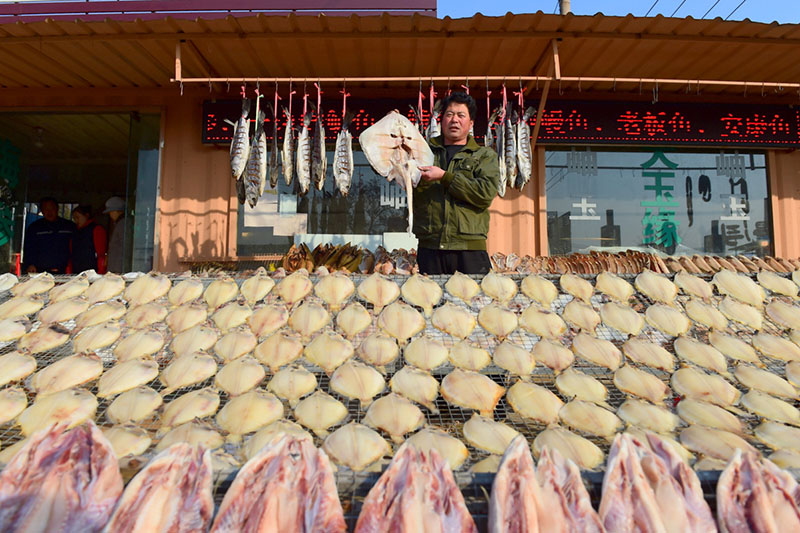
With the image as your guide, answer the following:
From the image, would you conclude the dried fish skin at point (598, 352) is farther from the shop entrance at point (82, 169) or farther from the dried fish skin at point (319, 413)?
the shop entrance at point (82, 169)

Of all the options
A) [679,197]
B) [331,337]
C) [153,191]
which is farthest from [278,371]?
[679,197]

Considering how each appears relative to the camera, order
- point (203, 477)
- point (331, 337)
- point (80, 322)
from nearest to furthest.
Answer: point (203, 477) → point (331, 337) → point (80, 322)

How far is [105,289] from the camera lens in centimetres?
165

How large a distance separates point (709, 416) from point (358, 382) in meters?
0.90

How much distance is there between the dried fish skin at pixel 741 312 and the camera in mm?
1461

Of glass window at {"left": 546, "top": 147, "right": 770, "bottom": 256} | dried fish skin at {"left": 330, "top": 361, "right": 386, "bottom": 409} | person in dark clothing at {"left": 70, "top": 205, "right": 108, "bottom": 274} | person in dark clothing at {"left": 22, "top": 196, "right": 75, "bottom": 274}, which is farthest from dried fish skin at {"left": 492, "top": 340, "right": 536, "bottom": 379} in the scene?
person in dark clothing at {"left": 22, "top": 196, "right": 75, "bottom": 274}

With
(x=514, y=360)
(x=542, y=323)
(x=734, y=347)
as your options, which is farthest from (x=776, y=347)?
(x=514, y=360)

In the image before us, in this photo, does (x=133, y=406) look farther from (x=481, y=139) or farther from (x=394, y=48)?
(x=481, y=139)

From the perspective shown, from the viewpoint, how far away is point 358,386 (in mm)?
1182

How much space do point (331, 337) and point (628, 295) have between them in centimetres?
107

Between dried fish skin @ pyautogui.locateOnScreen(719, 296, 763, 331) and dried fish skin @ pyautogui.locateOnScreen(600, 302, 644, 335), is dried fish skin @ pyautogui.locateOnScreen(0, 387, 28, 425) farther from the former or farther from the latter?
dried fish skin @ pyautogui.locateOnScreen(719, 296, 763, 331)

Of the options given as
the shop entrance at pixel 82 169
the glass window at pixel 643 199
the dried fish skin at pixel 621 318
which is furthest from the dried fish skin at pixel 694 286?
the shop entrance at pixel 82 169

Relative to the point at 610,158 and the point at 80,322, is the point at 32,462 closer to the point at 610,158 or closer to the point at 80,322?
the point at 80,322

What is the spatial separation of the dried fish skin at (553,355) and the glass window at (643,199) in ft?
16.6
